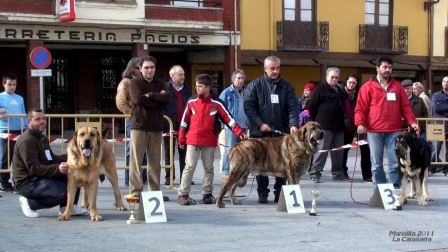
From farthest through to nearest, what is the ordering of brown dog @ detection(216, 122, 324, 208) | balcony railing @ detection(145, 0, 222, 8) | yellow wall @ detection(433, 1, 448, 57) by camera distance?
yellow wall @ detection(433, 1, 448, 57) → balcony railing @ detection(145, 0, 222, 8) → brown dog @ detection(216, 122, 324, 208)

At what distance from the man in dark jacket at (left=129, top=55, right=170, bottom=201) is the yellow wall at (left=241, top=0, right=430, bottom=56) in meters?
20.1

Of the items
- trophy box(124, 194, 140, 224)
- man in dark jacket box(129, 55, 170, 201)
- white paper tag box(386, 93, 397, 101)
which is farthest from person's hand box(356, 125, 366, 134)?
trophy box(124, 194, 140, 224)

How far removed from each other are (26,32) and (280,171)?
16.5 meters

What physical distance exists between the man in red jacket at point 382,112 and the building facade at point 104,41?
15.0 meters

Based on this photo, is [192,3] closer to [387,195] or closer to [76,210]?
[387,195]

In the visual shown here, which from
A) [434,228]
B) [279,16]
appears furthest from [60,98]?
[434,228]

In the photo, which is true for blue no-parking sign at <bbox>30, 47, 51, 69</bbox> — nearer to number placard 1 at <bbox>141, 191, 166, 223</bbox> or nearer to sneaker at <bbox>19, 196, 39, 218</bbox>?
sneaker at <bbox>19, 196, 39, 218</bbox>

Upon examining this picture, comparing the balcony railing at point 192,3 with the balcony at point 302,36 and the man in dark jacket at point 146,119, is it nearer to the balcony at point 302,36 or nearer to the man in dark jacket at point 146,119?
the balcony at point 302,36

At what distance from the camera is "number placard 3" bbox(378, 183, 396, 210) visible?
35.6 ft

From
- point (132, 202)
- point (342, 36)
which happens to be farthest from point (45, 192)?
point (342, 36)

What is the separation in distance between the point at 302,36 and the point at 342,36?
2373mm

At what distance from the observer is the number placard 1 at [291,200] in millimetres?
10312

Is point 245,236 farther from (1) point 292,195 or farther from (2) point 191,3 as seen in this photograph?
(2) point 191,3

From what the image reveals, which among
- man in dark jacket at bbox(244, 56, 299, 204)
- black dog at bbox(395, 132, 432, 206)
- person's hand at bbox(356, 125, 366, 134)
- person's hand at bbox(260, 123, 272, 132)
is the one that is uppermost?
man in dark jacket at bbox(244, 56, 299, 204)
